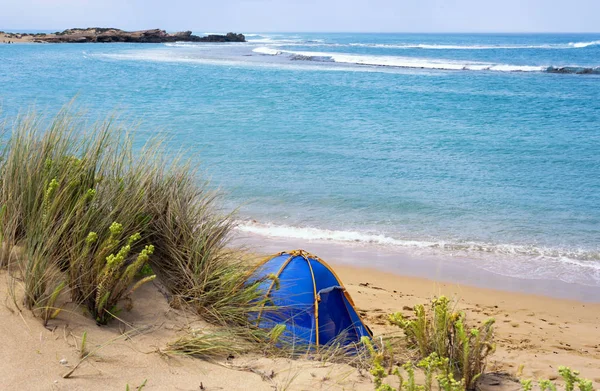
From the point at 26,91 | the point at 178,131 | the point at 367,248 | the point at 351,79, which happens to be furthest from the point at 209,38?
the point at 367,248

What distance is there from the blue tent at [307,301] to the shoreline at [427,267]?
2.10 meters

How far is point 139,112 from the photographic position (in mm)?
20188

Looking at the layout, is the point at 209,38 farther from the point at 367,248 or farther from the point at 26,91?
the point at 367,248

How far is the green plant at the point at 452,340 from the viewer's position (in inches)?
160

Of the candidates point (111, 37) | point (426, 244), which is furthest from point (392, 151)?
point (111, 37)

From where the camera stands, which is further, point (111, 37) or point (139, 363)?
point (111, 37)

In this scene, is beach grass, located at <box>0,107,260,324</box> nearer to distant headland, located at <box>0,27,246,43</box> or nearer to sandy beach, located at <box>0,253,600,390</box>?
sandy beach, located at <box>0,253,600,390</box>

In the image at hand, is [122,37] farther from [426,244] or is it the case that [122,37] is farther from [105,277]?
[105,277]

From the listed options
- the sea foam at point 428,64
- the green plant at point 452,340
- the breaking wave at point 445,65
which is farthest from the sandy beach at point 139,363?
the sea foam at point 428,64

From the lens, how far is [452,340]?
429 cm

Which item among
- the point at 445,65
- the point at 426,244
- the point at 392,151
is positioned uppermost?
the point at 445,65

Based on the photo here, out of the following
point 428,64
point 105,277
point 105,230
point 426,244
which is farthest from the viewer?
point 428,64

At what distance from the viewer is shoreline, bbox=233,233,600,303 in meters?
8.12

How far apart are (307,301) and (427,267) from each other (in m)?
3.74
